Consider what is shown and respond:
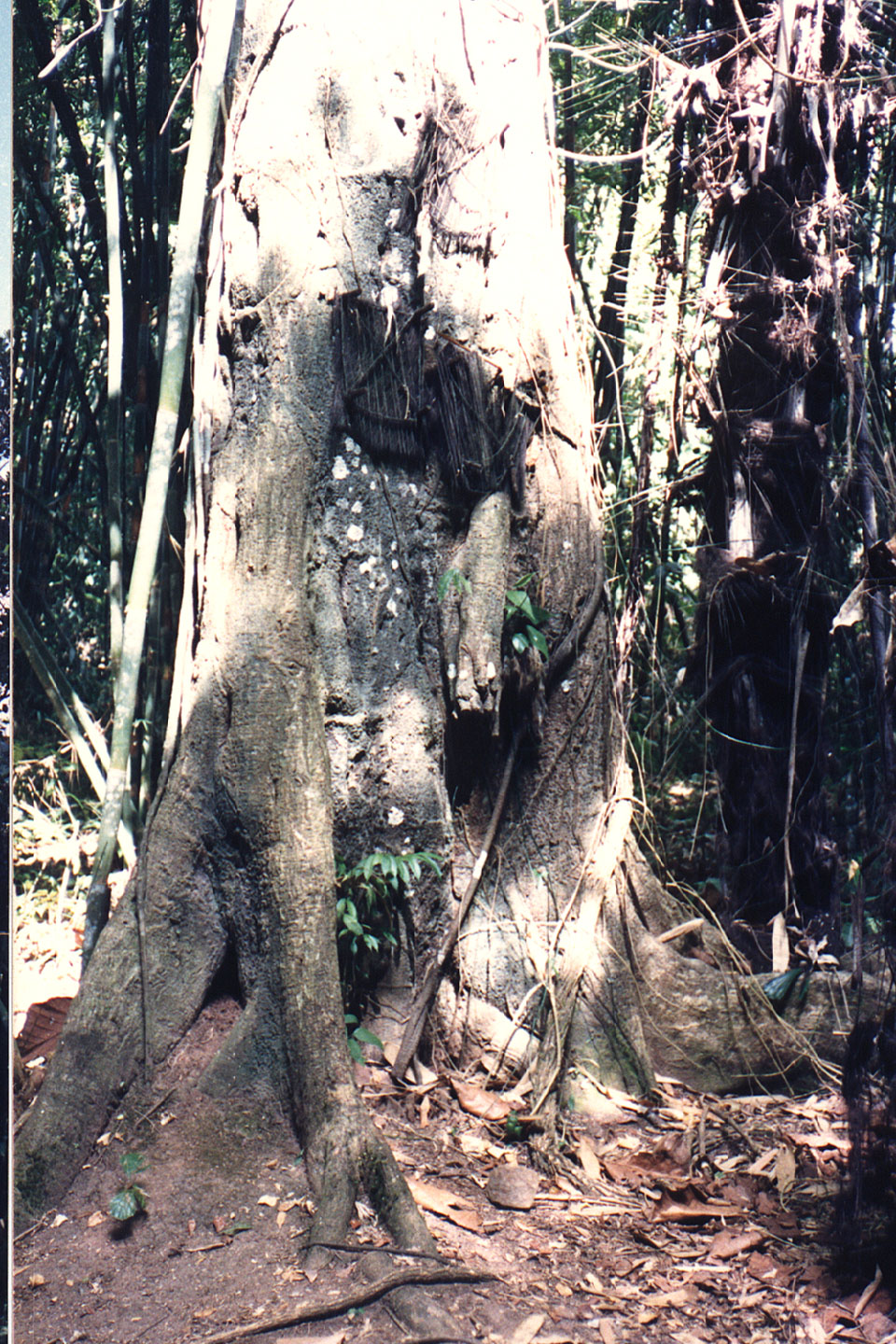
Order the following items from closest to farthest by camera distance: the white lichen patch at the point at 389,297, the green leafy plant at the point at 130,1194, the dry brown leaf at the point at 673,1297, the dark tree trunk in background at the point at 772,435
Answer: the dry brown leaf at the point at 673,1297 → the green leafy plant at the point at 130,1194 → the white lichen patch at the point at 389,297 → the dark tree trunk in background at the point at 772,435

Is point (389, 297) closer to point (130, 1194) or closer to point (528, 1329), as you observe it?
point (130, 1194)

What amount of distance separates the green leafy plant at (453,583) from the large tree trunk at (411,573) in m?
0.02

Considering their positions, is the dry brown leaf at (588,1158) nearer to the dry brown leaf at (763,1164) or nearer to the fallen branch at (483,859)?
the dry brown leaf at (763,1164)

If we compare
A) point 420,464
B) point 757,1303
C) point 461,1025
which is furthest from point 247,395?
point 757,1303

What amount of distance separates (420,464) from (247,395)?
418 mm

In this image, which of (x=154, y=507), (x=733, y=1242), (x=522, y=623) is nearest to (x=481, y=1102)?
(x=733, y=1242)

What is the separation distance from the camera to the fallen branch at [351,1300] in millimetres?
1584

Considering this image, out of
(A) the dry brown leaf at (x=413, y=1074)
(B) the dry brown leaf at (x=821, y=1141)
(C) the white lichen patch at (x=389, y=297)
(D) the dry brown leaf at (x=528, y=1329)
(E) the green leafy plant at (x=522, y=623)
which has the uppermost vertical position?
(C) the white lichen patch at (x=389, y=297)

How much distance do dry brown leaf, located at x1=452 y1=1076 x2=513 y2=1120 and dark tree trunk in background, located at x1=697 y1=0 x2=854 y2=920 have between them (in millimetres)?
926

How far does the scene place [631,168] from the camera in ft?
11.5

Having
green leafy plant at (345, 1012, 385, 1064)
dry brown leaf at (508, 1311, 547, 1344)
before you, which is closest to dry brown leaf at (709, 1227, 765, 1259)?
dry brown leaf at (508, 1311, 547, 1344)

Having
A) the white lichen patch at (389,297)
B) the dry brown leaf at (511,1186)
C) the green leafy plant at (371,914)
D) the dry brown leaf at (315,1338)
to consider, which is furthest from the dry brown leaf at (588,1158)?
the white lichen patch at (389,297)

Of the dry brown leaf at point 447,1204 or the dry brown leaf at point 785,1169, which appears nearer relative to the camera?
the dry brown leaf at point 447,1204

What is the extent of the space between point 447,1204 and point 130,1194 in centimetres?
57
